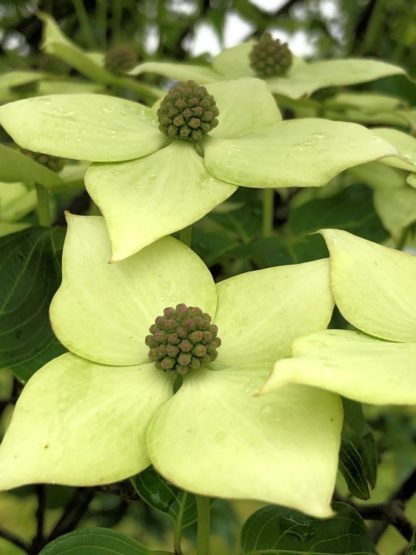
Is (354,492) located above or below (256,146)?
below

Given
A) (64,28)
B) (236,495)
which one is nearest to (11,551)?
(236,495)

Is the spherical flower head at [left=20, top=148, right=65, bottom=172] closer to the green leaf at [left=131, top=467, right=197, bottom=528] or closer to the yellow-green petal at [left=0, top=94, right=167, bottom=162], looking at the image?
the yellow-green petal at [left=0, top=94, right=167, bottom=162]

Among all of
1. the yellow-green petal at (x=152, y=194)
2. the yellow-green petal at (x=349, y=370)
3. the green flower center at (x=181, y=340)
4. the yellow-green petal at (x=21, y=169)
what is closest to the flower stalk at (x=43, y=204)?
the yellow-green petal at (x=21, y=169)

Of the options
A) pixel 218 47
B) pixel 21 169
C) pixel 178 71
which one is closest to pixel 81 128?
pixel 21 169

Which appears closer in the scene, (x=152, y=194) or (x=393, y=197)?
(x=152, y=194)

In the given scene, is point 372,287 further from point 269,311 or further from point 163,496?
point 163,496

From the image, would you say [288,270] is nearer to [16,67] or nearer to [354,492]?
[354,492]
